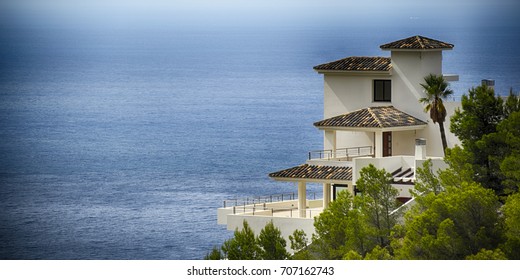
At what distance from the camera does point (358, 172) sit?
28594 millimetres

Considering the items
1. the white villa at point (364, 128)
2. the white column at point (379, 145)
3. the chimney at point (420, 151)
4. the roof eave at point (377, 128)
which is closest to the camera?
the chimney at point (420, 151)

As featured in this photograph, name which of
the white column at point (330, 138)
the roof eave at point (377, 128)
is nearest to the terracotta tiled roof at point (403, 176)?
the roof eave at point (377, 128)

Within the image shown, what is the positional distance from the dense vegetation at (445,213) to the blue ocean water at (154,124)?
2072cm

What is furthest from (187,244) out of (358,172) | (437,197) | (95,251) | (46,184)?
(437,197)

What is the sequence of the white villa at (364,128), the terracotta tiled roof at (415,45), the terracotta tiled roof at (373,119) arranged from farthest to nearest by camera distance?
1. the terracotta tiled roof at (415,45)
2. the terracotta tiled roof at (373,119)
3. the white villa at (364,128)

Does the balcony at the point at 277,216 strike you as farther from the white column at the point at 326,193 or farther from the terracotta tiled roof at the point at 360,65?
the terracotta tiled roof at the point at 360,65

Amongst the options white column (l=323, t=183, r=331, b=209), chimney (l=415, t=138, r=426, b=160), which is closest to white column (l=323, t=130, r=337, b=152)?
white column (l=323, t=183, r=331, b=209)

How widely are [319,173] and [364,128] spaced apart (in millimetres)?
1434

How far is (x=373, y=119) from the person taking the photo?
31.3m

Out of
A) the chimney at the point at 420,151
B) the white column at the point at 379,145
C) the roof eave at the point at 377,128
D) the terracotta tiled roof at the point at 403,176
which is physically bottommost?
the terracotta tiled roof at the point at 403,176

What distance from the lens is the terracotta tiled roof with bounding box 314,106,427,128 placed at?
3120 cm

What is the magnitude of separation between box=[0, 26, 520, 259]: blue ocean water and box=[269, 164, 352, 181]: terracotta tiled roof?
54.8ft

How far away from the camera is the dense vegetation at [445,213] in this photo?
75.1 ft

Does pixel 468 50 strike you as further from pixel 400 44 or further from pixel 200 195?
pixel 400 44
